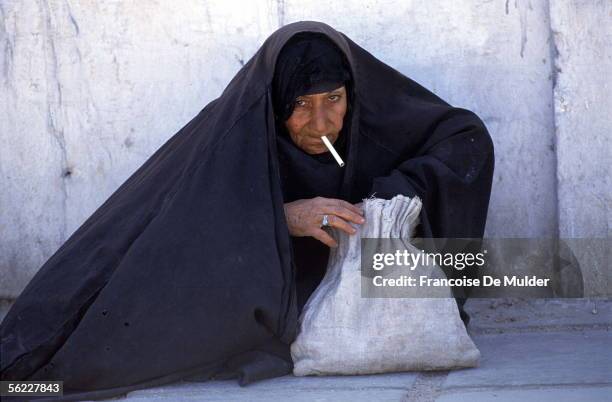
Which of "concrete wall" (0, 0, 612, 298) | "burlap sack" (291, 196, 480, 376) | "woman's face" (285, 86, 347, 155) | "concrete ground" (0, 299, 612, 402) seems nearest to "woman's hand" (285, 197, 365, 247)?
"burlap sack" (291, 196, 480, 376)

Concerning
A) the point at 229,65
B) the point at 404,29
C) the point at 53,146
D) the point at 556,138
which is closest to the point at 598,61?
the point at 556,138

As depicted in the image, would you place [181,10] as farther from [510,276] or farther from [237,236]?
[510,276]

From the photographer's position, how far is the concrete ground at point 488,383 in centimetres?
275

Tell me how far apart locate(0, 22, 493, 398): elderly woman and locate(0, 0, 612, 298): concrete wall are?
0.46m

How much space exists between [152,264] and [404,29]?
1560mm

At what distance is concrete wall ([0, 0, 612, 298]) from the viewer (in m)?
3.85

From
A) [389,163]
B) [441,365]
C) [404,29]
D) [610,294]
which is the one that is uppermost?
[404,29]

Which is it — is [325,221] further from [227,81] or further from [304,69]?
[227,81]

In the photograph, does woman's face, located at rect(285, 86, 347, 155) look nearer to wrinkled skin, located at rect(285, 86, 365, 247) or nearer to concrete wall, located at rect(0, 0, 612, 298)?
wrinkled skin, located at rect(285, 86, 365, 247)

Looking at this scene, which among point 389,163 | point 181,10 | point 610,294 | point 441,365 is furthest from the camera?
point 181,10

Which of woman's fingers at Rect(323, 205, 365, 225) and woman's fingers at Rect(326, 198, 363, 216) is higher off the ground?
woman's fingers at Rect(326, 198, 363, 216)

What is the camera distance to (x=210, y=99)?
4.13 meters

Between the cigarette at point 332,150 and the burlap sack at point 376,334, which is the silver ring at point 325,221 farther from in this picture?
the cigarette at point 332,150

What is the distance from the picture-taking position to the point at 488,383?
9.36 ft
